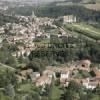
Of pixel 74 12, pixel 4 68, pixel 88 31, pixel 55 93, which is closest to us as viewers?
pixel 55 93

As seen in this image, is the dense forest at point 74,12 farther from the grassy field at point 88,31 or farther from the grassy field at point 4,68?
the grassy field at point 4,68

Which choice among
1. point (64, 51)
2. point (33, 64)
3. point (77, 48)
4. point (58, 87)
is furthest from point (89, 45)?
point (58, 87)

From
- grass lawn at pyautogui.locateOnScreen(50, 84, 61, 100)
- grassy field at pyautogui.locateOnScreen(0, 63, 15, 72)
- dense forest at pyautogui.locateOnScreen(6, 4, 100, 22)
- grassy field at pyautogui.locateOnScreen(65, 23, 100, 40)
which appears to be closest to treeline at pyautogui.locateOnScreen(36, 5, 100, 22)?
dense forest at pyautogui.locateOnScreen(6, 4, 100, 22)

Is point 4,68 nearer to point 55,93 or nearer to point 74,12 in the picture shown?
point 55,93

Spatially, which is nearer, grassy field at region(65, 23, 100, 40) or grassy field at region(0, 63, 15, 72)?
grassy field at region(0, 63, 15, 72)

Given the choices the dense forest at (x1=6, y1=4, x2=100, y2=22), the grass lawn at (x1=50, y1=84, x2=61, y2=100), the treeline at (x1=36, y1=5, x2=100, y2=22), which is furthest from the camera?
the treeline at (x1=36, y1=5, x2=100, y2=22)

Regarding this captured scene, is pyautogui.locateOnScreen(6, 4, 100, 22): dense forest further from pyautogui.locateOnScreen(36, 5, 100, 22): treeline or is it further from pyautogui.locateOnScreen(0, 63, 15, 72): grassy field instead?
pyautogui.locateOnScreen(0, 63, 15, 72): grassy field

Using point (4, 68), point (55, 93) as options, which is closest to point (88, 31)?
point (4, 68)

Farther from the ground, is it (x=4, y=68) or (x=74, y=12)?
(x=4, y=68)

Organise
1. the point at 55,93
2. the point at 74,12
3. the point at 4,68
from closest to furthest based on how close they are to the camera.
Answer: the point at 55,93 < the point at 4,68 < the point at 74,12

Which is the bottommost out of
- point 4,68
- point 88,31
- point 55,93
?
point 88,31

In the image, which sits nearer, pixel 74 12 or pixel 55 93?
pixel 55 93

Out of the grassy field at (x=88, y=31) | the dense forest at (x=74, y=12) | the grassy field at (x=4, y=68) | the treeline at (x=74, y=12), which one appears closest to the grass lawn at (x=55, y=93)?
the grassy field at (x=4, y=68)
